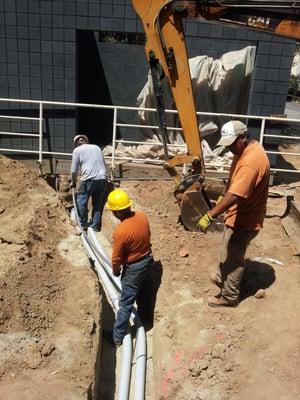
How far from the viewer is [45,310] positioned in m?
4.85

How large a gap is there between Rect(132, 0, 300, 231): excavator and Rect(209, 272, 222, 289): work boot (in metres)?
1.29

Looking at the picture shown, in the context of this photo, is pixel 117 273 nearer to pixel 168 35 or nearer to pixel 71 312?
pixel 71 312

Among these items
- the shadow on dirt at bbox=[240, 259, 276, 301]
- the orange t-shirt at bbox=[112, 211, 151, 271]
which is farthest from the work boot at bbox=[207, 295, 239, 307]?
the orange t-shirt at bbox=[112, 211, 151, 271]

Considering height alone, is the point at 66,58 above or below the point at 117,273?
above

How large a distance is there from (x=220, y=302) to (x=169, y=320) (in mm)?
620

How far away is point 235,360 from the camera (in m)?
4.46

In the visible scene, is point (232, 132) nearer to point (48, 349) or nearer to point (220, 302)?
point (220, 302)

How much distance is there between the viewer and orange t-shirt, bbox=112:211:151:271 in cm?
493

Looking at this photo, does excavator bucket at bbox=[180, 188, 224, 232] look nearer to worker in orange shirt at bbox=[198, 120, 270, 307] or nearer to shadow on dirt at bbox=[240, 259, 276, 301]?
shadow on dirt at bbox=[240, 259, 276, 301]

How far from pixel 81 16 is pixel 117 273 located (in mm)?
5983

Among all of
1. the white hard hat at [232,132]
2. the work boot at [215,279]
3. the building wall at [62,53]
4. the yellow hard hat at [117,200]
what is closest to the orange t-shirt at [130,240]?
the yellow hard hat at [117,200]

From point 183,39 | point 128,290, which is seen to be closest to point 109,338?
point 128,290

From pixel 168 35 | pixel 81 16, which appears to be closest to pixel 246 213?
pixel 168 35

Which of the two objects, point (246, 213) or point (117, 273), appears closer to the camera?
point (246, 213)
